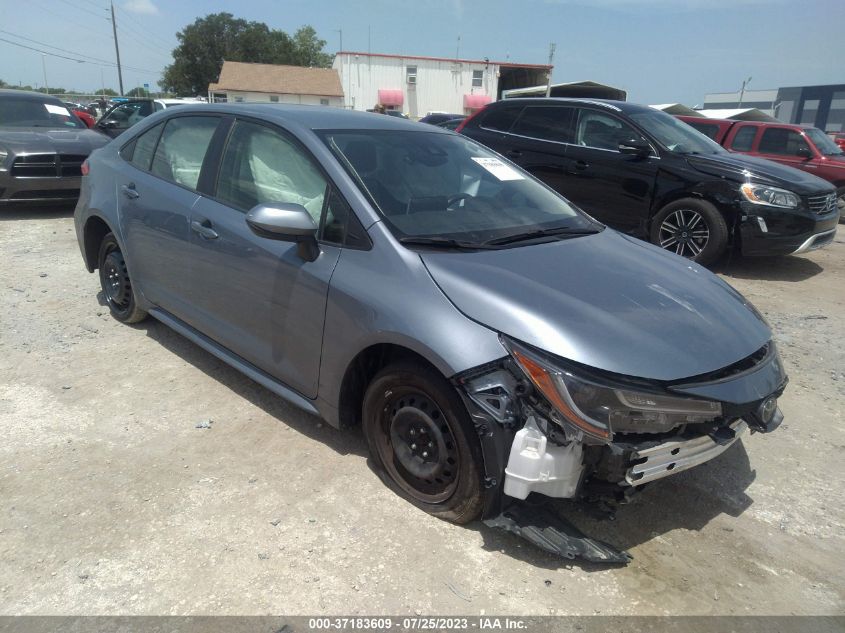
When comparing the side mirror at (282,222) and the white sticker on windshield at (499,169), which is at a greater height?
the white sticker on windshield at (499,169)

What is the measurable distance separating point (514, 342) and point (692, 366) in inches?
26.9

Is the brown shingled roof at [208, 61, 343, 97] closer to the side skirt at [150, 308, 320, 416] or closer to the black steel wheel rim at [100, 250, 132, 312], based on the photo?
the black steel wheel rim at [100, 250, 132, 312]

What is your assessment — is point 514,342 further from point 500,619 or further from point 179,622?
point 179,622

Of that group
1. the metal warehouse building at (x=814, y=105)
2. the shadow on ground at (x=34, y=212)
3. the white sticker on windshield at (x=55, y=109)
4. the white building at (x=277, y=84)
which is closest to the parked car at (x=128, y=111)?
the white sticker on windshield at (x=55, y=109)

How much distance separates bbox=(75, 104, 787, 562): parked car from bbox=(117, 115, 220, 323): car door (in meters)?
0.02

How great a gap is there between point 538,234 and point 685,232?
4369 mm

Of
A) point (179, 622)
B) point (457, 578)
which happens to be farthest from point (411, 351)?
point (179, 622)

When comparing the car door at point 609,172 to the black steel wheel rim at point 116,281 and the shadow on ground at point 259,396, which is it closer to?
the shadow on ground at point 259,396

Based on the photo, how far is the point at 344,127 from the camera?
10.5 ft

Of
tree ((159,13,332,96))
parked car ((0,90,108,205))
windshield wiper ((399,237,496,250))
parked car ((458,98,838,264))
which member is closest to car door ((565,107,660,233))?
parked car ((458,98,838,264))

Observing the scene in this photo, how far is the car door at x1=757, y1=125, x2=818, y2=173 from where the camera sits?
1080 centimetres

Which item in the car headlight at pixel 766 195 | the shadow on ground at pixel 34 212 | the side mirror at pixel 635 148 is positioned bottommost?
the shadow on ground at pixel 34 212

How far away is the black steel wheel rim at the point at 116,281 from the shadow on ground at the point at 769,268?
6.02m

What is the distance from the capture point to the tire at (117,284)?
4375mm
